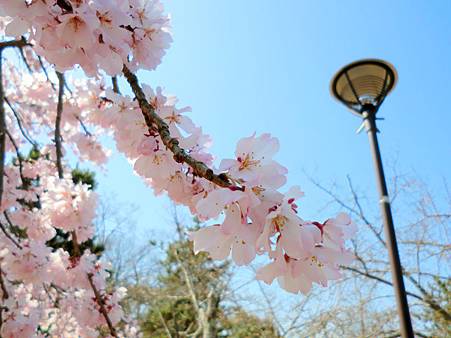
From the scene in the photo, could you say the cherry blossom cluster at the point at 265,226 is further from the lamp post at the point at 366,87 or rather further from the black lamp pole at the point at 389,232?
the lamp post at the point at 366,87

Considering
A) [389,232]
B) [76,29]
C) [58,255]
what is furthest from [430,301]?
[76,29]

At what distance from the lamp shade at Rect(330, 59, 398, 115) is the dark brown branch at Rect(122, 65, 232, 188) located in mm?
2473

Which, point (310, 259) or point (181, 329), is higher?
point (181, 329)

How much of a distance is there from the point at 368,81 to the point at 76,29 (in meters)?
2.71

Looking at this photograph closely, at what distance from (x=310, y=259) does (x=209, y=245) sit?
0.16 metres

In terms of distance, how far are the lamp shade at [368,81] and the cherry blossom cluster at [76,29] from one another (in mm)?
2474

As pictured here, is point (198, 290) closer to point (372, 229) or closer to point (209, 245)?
point (372, 229)

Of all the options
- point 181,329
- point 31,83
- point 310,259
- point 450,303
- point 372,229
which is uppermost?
point 181,329

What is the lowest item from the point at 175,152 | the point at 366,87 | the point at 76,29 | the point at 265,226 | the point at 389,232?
the point at 265,226

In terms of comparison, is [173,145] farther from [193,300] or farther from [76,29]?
[193,300]

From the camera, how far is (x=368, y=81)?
2998 mm

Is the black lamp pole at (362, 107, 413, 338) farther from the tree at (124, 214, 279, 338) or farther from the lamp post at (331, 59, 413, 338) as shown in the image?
the tree at (124, 214, 279, 338)

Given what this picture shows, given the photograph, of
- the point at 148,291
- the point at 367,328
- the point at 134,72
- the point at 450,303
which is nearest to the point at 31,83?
the point at 134,72

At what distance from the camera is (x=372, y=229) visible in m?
3.74
